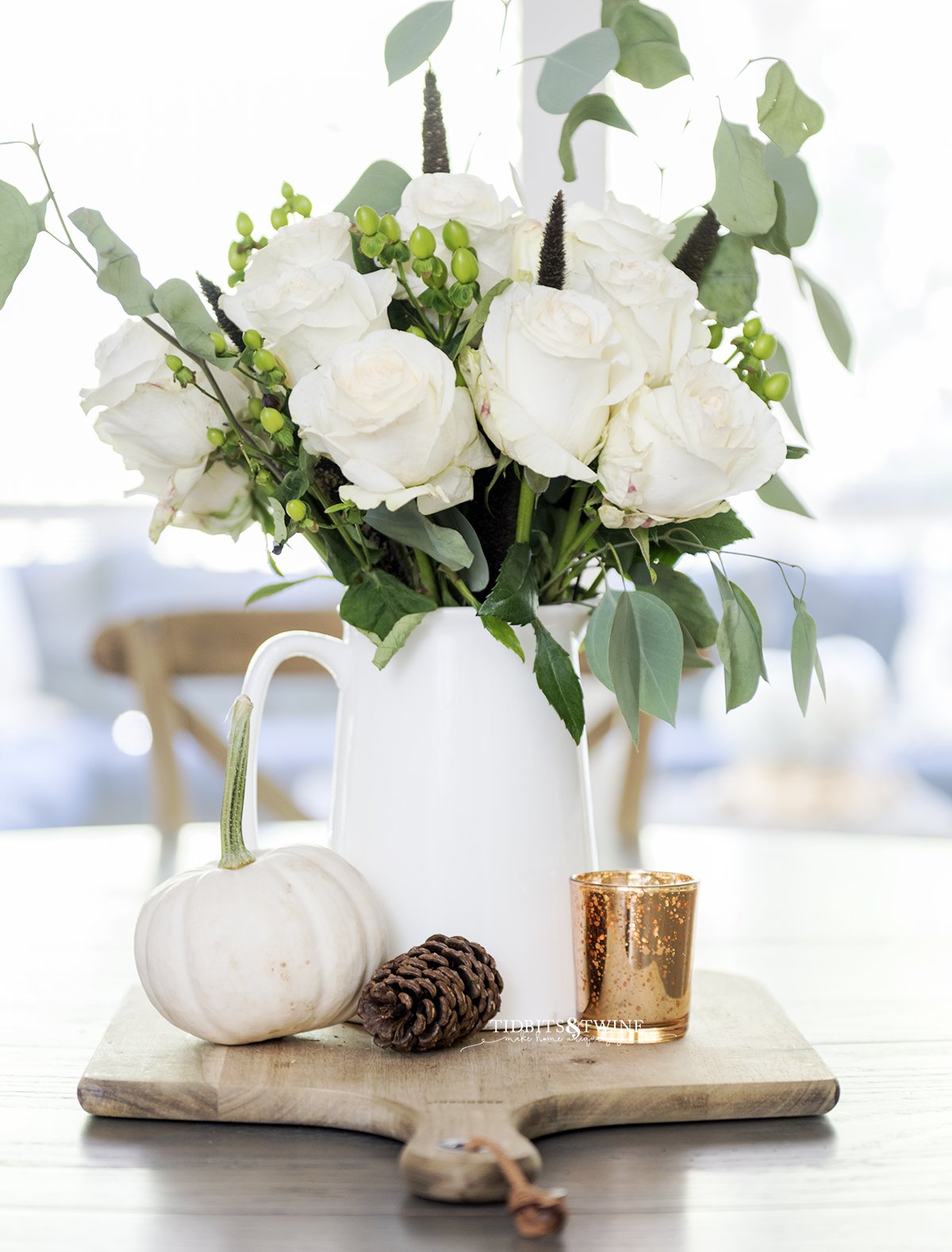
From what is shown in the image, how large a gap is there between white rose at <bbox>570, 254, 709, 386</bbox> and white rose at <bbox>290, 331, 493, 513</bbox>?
0.28 feet

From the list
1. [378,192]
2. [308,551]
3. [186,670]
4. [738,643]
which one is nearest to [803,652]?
[738,643]

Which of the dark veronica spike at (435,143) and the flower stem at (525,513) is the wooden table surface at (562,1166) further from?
the dark veronica spike at (435,143)

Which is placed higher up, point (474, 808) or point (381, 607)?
point (381, 607)

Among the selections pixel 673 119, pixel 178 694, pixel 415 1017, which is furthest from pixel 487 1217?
pixel 673 119

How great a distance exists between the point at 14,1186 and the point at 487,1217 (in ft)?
0.63

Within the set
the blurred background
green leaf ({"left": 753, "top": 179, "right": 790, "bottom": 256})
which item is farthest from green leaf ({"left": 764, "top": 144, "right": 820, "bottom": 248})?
the blurred background

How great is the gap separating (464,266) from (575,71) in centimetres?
16

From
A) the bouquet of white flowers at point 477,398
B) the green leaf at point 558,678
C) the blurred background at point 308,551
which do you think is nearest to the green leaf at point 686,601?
the bouquet of white flowers at point 477,398

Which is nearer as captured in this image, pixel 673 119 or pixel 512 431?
pixel 512 431

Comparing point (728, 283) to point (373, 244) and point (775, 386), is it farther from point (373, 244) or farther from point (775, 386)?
point (373, 244)

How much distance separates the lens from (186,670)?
6.88ft

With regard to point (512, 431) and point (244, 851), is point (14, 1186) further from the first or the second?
point (512, 431)

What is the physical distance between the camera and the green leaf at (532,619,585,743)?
661mm

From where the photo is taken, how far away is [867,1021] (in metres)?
0.75
